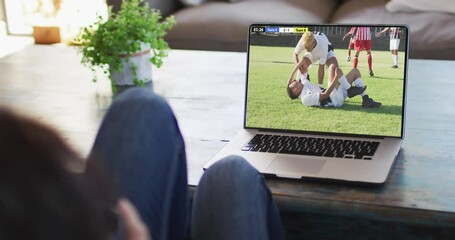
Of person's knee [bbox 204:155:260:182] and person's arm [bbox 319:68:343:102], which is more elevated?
person's arm [bbox 319:68:343:102]

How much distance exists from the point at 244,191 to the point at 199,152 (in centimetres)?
28

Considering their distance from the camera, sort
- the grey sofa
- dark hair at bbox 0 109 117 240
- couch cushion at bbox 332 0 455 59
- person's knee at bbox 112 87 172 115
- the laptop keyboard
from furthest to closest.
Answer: the grey sofa
couch cushion at bbox 332 0 455 59
the laptop keyboard
person's knee at bbox 112 87 172 115
dark hair at bbox 0 109 117 240

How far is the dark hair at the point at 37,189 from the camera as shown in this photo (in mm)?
472

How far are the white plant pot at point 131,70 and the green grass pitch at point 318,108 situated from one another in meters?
Result: 0.38

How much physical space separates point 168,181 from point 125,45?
0.67 metres

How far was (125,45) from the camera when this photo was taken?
166 centimetres

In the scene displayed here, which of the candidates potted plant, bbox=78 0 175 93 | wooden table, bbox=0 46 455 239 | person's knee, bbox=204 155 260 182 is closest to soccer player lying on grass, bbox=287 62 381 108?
wooden table, bbox=0 46 455 239

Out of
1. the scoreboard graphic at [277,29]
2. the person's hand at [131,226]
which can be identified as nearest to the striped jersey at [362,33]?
the scoreboard graphic at [277,29]

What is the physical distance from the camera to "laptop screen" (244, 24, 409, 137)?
4.32 ft

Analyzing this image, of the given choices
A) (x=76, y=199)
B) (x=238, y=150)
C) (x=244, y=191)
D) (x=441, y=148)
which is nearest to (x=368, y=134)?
(x=441, y=148)

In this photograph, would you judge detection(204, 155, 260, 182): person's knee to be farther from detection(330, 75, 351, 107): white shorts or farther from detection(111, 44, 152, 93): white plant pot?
detection(111, 44, 152, 93): white plant pot

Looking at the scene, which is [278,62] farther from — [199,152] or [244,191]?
[244,191]

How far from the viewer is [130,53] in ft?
5.49

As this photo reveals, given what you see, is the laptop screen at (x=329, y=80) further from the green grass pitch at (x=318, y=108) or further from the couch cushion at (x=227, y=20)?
the couch cushion at (x=227, y=20)
